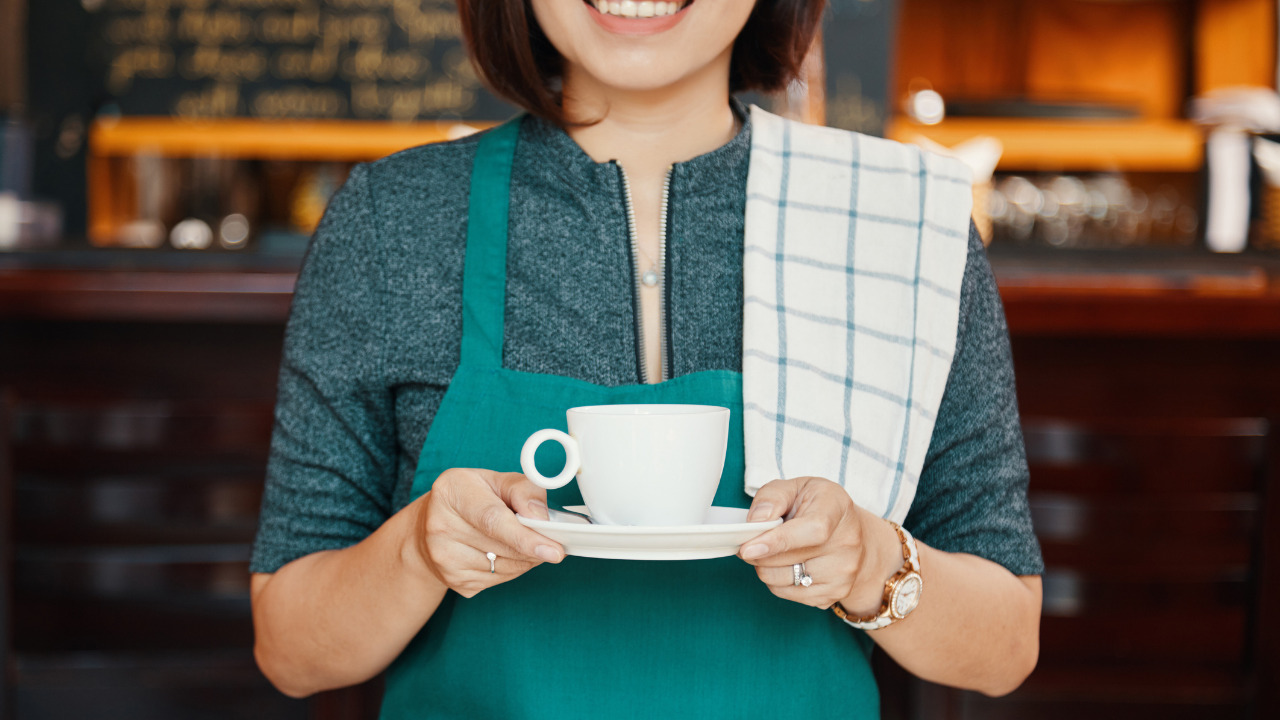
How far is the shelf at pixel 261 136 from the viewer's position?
11.6 ft

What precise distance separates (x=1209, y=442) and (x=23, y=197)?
2.54 m

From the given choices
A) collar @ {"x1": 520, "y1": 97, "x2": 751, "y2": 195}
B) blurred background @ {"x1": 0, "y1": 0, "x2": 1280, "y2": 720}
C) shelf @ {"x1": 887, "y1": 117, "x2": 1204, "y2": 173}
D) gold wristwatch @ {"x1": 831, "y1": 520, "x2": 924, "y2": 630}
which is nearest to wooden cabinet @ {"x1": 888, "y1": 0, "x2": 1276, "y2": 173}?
shelf @ {"x1": 887, "y1": 117, "x2": 1204, "y2": 173}

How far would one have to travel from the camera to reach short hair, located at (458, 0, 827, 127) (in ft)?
2.97

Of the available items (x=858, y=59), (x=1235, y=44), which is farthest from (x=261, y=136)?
(x=1235, y=44)

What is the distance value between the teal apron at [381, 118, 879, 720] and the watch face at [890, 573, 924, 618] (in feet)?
0.37

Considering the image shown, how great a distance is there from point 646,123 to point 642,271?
138mm

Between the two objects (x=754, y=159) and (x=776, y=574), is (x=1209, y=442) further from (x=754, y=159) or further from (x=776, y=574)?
(x=776, y=574)

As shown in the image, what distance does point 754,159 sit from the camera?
91 centimetres

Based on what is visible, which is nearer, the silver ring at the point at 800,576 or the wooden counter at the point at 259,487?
the silver ring at the point at 800,576

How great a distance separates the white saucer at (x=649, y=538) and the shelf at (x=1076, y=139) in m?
3.44

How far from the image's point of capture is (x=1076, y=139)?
3.79m

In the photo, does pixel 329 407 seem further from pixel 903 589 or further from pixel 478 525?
pixel 903 589

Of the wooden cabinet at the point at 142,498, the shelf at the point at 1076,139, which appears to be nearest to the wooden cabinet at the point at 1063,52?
the shelf at the point at 1076,139

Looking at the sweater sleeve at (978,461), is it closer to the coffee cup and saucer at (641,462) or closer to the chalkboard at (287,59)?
the coffee cup and saucer at (641,462)
